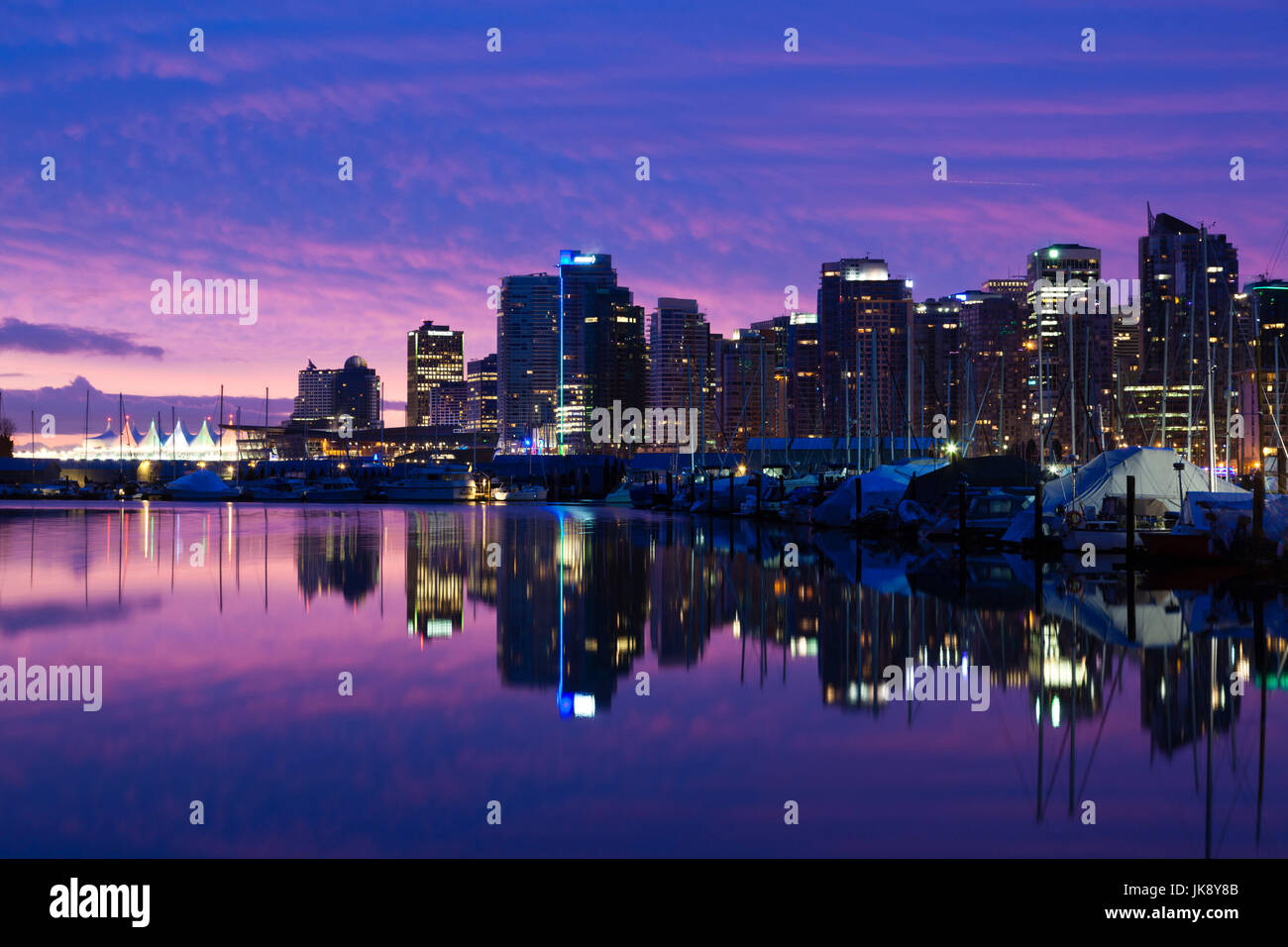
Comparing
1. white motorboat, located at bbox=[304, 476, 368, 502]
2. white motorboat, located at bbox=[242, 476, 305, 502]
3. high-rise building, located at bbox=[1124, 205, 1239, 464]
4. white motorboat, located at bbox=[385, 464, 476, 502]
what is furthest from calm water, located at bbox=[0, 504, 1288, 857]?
white motorboat, located at bbox=[242, 476, 305, 502]

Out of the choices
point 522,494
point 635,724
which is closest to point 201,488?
point 522,494

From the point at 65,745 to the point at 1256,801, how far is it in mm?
12722

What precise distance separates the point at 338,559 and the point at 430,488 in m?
84.7

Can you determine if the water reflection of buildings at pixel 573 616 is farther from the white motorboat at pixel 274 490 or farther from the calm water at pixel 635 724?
the white motorboat at pixel 274 490

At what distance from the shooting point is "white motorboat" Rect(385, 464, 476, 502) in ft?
415

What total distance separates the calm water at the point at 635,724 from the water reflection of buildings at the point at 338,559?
70.5 inches

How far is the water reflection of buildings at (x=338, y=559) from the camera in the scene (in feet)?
107

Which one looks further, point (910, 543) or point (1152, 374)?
point (1152, 374)

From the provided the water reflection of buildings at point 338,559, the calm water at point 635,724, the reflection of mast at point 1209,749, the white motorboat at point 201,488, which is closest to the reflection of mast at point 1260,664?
the calm water at point 635,724

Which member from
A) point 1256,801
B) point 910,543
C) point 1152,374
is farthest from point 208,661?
point 1152,374

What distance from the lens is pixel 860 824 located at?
36.2 ft

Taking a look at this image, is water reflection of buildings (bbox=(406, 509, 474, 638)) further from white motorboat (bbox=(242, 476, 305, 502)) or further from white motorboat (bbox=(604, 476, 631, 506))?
white motorboat (bbox=(242, 476, 305, 502))

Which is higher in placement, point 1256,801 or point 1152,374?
point 1152,374
